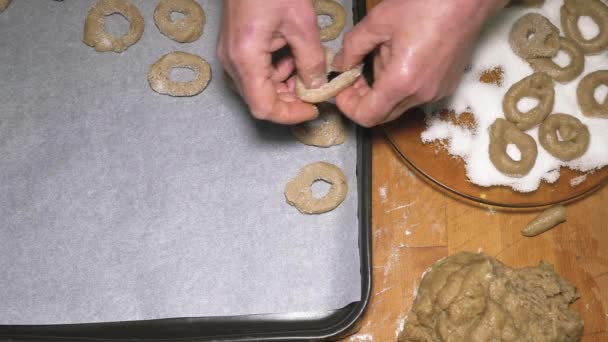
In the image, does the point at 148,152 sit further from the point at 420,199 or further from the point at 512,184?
the point at 512,184

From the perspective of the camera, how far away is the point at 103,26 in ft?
5.82

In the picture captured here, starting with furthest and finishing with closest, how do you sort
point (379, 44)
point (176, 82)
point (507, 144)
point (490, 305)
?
point (176, 82) < point (507, 144) < point (490, 305) < point (379, 44)

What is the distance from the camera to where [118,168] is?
1.66 m

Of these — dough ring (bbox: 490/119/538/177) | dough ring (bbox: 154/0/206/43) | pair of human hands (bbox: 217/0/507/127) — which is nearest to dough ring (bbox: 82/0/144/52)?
dough ring (bbox: 154/0/206/43)

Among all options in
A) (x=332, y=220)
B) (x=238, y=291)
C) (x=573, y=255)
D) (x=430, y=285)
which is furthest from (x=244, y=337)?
(x=573, y=255)

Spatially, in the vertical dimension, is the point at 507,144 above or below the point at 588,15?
below

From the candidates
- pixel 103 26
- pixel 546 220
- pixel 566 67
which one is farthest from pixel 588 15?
pixel 103 26

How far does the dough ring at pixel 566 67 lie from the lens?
1.59m

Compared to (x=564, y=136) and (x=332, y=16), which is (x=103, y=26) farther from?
(x=564, y=136)

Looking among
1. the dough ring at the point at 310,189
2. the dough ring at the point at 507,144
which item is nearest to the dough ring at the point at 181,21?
the dough ring at the point at 310,189

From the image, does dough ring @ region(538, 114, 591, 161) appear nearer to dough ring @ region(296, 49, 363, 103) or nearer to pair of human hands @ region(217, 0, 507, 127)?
pair of human hands @ region(217, 0, 507, 127)

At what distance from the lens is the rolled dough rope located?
5.19 ft

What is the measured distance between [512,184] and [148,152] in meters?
1.07

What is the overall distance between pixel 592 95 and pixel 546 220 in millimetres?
386
